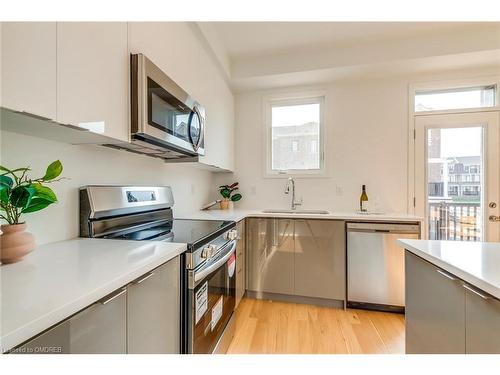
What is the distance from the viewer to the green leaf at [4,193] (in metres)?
0.72

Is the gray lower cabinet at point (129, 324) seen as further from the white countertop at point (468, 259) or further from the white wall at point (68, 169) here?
the white countertop at point (468, 259)

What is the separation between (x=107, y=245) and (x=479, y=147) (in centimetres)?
341

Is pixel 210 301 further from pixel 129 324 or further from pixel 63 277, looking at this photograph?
pixel 63 277

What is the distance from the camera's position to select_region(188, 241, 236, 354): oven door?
104 cm

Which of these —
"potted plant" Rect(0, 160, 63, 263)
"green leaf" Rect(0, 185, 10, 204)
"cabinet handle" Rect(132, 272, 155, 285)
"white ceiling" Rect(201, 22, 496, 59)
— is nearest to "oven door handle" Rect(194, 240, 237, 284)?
"cabinet handle" Rect(132, 272, 155, 285)

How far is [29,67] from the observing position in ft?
2.19

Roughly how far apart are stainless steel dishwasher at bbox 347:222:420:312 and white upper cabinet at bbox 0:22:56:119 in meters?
2.25

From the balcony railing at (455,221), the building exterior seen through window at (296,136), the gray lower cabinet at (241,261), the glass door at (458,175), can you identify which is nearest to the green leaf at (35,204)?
the gray lower cabinet at (241,261)

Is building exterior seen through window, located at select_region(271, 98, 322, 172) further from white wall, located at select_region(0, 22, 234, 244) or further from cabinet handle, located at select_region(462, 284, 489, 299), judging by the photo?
cabinet handle, located at select_region(462, 284, 489, 299)

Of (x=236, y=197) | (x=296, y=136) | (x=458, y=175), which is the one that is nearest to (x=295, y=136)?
(x=296, y=136)

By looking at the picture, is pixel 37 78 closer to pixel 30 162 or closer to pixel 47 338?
pixel 30 162

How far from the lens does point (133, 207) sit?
1445 mm

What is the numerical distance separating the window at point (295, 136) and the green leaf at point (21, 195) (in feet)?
7.90
